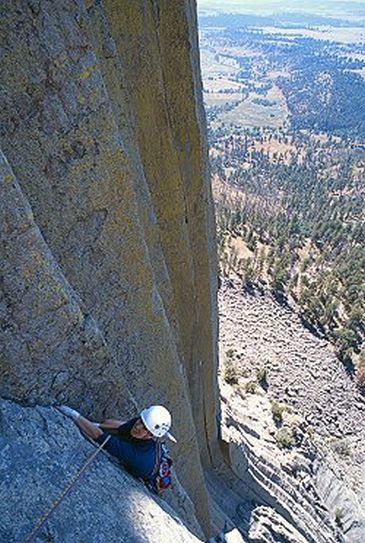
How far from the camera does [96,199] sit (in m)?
5.86

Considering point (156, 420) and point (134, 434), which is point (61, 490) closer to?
point (134, 434)

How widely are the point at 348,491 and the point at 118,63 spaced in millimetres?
18583

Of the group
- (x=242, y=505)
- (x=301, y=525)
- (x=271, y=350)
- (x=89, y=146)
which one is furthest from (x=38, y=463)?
(x=271, y=350)

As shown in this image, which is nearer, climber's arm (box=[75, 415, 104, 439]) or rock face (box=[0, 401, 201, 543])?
rock face (box=[0, 401, 201, 543])

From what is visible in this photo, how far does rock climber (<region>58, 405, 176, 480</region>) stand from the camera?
17.6 ft

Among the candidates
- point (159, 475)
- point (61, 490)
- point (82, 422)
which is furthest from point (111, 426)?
point (61, 490)

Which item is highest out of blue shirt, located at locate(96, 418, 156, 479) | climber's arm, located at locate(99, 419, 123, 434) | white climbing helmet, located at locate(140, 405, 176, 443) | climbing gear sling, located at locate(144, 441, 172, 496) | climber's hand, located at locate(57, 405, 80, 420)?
climber's hand, located at locate(57, 405, 80, 420)

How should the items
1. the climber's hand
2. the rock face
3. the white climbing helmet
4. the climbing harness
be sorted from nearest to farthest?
the climbing harness < the rock face < the climber's hand < the white climbing helmet

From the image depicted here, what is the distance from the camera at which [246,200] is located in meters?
90.0

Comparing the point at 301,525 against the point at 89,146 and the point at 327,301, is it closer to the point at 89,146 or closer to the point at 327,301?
the point at 89,146

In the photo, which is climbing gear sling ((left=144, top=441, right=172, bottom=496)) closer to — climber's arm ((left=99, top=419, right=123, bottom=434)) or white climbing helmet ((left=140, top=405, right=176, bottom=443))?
white climbing helmet ((left=140, top=405, right=176, bottom=443))

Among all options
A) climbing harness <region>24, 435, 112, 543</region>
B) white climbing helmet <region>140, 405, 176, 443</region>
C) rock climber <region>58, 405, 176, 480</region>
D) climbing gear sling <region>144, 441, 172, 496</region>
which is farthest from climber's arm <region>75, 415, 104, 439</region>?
climbing gear sling <region>144, 441, 172, 496</region>

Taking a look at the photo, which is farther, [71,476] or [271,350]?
[271,350]

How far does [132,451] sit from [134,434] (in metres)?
0.21
